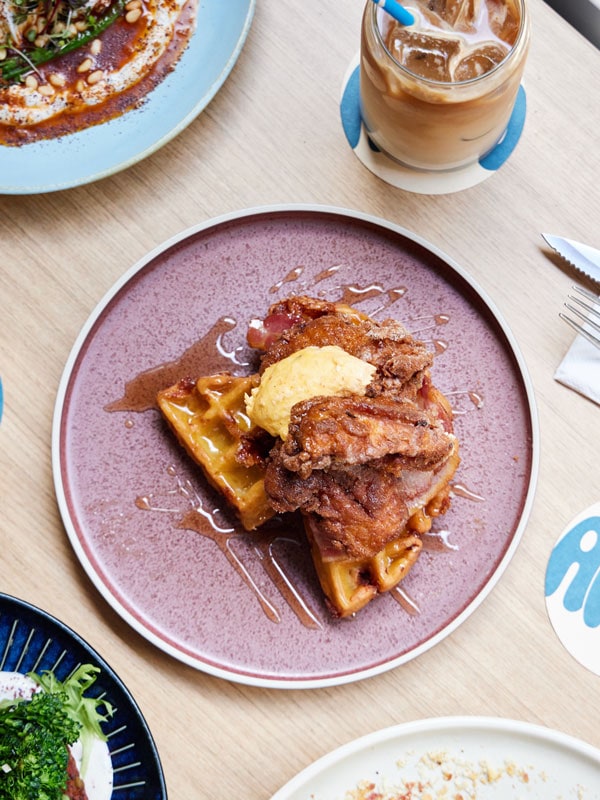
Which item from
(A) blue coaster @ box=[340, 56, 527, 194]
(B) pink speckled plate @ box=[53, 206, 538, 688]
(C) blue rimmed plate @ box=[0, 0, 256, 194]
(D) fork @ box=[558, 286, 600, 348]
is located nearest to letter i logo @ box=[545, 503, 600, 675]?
(B) pink speckled plate @ box=[53, 206, 538, 688]

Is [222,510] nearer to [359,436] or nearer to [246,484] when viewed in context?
[246,484]

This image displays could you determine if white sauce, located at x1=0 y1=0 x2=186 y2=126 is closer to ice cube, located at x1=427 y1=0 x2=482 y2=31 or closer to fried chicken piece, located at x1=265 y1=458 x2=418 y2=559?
ice cube, located at x1=427 y1=0 x2=482 y2=31

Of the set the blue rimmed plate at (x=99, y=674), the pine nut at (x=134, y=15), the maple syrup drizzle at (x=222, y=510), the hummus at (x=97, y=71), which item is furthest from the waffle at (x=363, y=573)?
the pine nut at (x=134, y=15)

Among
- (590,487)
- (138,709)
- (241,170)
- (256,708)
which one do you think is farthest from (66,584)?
(590,487)

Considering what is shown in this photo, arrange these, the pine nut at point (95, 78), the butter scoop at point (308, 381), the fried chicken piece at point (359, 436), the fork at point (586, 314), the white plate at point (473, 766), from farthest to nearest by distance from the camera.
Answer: the pine nut at point (95, 78)
the fork at point (586, 314)
the white plate at point (473, 766)
the butter scoop at point (308, 381)
the fried chicken piece at point (359, 436)

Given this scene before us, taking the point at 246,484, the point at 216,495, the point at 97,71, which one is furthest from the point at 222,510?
the point at 97,71

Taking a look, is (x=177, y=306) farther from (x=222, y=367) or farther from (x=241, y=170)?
(x=241, y=170)

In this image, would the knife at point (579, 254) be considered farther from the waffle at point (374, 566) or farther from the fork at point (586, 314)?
the waffle at point (374, 566)
